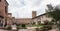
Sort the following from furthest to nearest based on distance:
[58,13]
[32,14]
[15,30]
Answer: [32,14], [15,30], [58,13]

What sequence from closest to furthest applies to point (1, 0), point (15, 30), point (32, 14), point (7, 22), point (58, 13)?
1. point (58, 13)
2. point (15, 30)
3. point (7, 22)
4. point (1, 0)
5. point (32, 14)

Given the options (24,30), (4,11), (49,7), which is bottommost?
(24,30)

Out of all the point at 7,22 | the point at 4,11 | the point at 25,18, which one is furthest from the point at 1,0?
the point at 25,18

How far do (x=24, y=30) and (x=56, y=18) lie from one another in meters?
10.5

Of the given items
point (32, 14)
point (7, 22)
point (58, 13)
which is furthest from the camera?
point (32, 14)

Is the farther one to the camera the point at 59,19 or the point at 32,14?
Answer: the point at 32,14

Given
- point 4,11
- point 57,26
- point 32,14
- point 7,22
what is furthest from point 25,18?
point 57,26

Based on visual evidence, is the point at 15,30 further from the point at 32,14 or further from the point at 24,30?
the point at 32,14

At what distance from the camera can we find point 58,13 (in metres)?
27.5

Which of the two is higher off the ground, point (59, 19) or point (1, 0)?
point (1, 0)

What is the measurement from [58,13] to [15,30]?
12229 mm

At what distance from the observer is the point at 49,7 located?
28.2m

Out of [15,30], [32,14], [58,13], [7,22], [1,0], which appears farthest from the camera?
[32,14]

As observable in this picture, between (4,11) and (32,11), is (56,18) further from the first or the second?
(32,11)
